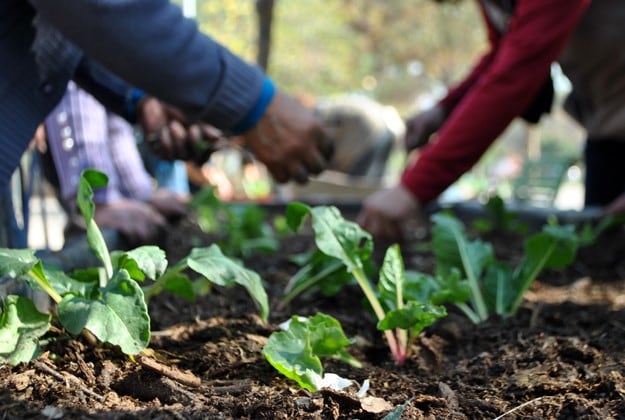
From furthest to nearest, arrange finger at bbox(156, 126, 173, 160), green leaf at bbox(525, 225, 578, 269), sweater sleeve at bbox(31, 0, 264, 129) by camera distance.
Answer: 1. finger at bbox(156, 126, 173, 160)
2. green leaf at bbox(525, 225, 578, 269)
3. sweater sleeve at bbox(31, 0, 264, 129)

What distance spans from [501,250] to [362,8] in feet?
65.6

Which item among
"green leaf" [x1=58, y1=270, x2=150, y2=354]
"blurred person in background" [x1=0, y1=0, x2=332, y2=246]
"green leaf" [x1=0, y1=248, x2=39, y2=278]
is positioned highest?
"blurred person in background" [x1=0, y1=0, x2=332, y2=246]

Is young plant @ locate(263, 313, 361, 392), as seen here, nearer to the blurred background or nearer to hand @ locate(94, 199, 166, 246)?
hand @ locate(94, 199, 166, 246)

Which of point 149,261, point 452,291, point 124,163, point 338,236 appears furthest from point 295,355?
point 124,163

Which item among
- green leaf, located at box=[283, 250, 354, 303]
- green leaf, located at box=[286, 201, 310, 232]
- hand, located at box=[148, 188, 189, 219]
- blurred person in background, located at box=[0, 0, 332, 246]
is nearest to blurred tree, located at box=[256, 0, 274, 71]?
hand, located at box=[148, 188, 189, 219]

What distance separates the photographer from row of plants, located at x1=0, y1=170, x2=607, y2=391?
1.14 metres

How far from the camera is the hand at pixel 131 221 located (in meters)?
2.47

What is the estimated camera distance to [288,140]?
2.04 m

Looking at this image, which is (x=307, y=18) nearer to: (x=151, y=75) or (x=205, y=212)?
(x=205, y=212)

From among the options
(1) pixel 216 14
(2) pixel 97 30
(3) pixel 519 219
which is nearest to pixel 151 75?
(2) pixel 97 30

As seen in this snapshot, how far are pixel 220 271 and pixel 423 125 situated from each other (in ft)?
7.81

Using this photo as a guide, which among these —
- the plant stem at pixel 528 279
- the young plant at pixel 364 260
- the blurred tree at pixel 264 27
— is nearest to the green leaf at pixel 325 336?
the young plant at pixel 364 260

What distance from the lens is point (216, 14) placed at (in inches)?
574

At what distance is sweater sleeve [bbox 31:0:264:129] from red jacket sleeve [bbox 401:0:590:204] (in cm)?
104
